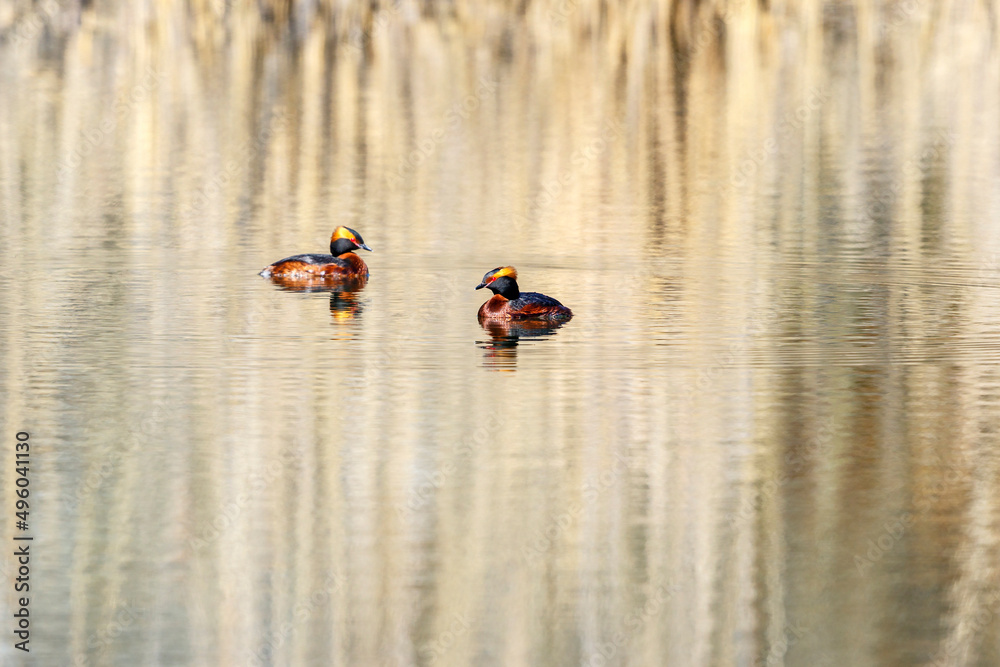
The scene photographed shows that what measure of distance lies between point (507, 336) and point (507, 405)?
10.8 feet

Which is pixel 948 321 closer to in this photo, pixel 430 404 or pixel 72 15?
pixel 430 404

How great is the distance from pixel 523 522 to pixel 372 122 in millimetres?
30076

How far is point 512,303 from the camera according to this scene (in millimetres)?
18328

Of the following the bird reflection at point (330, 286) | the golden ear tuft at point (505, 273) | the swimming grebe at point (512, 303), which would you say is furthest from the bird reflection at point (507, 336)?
the bird reflection at point (330, 286)

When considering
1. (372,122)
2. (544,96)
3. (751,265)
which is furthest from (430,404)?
(544,96)

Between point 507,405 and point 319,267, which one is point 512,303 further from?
point 507,405

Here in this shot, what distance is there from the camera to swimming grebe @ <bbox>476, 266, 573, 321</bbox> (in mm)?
18328

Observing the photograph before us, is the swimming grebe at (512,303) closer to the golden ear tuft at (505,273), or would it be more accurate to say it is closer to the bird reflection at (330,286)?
the golden ear tuft at (505,273)

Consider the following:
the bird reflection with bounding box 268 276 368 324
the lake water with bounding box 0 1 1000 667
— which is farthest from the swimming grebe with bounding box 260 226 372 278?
the lake water with bounding box 0 1 1000 667

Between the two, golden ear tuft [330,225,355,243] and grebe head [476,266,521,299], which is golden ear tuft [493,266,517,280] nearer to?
grebe head [476,266,521,299]

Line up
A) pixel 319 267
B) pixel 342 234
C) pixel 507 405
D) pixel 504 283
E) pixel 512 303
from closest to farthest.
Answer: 1. pixel 507 405
2. pixel 512 303
3. pixel 504 283
4. pixel 319 267
5. pixel 342 234

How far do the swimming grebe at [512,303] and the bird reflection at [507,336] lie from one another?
2.7 inches

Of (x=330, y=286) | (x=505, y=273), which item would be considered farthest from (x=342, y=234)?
(x=505, y=273)

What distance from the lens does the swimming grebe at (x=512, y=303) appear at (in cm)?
1833
